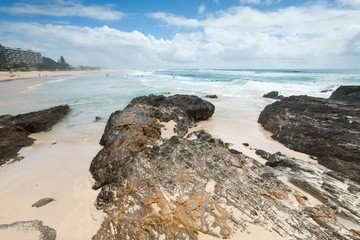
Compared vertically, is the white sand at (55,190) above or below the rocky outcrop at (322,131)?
below

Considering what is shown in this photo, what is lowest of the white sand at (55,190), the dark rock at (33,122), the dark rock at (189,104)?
the white sand at (55,190)

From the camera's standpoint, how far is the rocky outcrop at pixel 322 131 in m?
4.72

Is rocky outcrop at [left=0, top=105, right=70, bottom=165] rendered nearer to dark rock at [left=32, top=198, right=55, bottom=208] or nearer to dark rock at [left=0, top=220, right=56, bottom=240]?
dark rock at [left=32, top=198, right=55, bottom=208]

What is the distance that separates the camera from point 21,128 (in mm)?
7328

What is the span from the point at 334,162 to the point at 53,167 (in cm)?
816

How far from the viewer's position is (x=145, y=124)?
214 inches

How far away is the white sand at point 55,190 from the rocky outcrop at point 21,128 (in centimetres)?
38

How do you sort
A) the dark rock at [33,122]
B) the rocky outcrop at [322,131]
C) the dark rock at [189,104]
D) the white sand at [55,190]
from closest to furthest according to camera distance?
the white sand at [55,190], the rocky outcrop at [322,131], the dark rock at [33,122], the dark rock at [189,104]

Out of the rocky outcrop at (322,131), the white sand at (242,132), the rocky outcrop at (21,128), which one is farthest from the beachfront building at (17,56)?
the rocky outcrop at (322,131)

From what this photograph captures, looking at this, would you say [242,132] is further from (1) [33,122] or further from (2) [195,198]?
(1) [33,122]

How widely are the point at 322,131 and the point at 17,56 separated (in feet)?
497

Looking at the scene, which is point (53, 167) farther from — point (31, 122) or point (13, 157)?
point (31, 122)

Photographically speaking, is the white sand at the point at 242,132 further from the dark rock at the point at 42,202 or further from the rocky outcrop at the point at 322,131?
the dark rock at the point at 42,202

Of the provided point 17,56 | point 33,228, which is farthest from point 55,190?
point 17,56
